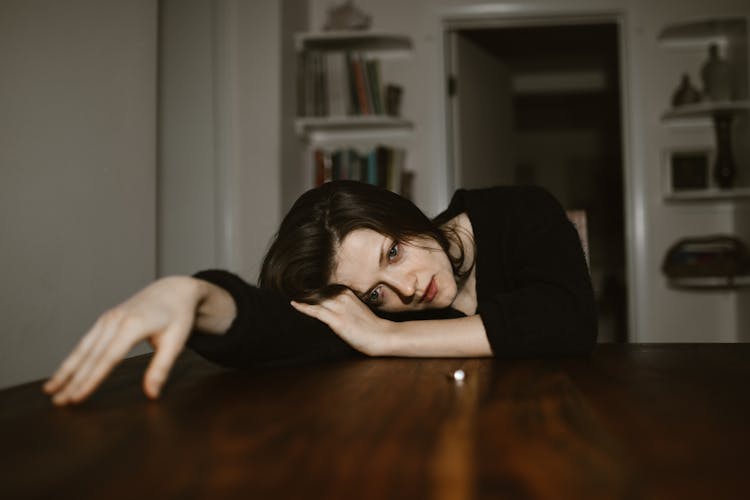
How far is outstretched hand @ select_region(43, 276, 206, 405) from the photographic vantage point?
54 cm

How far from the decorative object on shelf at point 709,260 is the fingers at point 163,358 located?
2859 millimetres

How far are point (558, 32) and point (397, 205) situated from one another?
3825 mm

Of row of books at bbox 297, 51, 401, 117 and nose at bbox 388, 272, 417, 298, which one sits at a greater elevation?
row of books at bbox 297, 51, 401, 117

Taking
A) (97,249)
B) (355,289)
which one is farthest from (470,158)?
(355,289)

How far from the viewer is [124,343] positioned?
550 millimetres

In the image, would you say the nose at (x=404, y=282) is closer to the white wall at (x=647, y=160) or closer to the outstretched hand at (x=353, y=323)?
the outstretched hand at (x=353, y=323)

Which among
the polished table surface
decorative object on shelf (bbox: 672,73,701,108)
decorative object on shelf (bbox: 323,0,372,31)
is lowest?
the polished table surface

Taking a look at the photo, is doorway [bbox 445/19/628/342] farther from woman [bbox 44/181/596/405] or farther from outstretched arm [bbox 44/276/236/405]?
outstretched arm [bbox 44/276/236/405]

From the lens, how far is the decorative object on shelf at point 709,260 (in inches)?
112

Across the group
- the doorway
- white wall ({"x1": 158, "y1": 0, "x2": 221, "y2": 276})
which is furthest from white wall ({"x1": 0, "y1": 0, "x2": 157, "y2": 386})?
the doorway

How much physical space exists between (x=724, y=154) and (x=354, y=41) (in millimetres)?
A: 1925

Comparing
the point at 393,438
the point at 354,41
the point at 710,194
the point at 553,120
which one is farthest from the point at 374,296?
the point at 553,120

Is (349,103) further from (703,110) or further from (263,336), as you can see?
(263,336)

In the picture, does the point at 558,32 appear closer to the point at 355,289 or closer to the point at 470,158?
the point at 470,158
